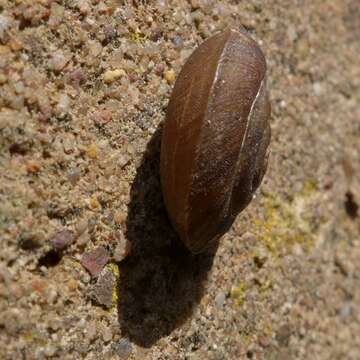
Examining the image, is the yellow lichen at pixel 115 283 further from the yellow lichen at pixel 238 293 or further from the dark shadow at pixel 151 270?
the yellow lichen at pixel 238 293

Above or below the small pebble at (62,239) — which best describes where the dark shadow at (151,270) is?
below

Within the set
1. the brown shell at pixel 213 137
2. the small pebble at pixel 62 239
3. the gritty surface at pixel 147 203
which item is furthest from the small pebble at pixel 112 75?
the small pebble at pixel 62 239

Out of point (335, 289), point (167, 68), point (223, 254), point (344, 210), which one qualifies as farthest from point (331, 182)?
point (167, 68)

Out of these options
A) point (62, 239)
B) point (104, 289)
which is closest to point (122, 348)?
point (104, 289)

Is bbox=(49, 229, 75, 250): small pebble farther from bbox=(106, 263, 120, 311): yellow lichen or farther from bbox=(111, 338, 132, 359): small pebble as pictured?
bbox=(111, 338, 132, 359): small pebble

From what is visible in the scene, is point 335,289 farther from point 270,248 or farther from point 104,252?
point 104,252

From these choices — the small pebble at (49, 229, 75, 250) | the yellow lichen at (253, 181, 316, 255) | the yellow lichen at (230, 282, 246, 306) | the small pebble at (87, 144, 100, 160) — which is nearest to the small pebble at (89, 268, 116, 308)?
the small pebble at (49, 229, 75, 250)
